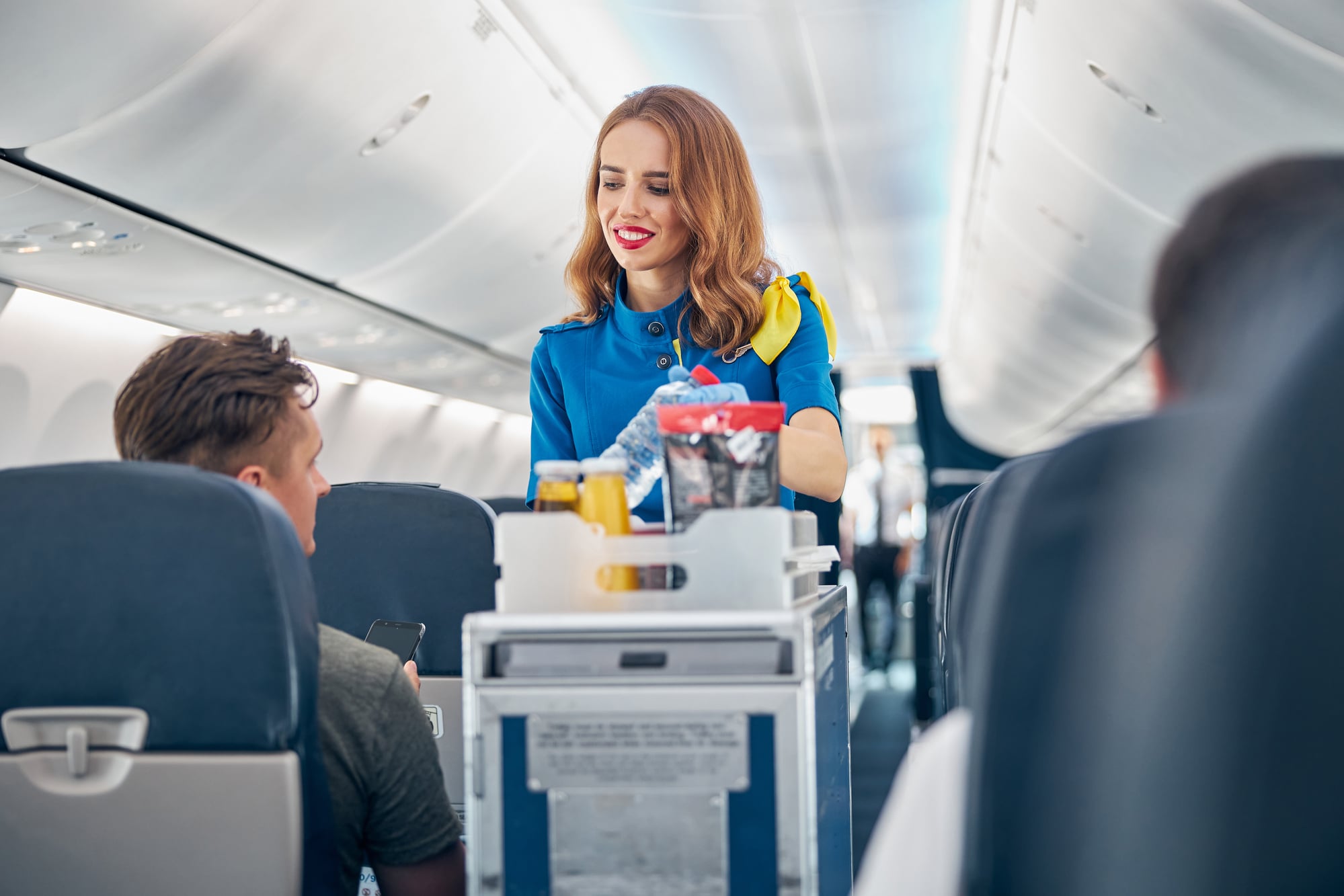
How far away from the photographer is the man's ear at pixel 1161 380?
3.46ft

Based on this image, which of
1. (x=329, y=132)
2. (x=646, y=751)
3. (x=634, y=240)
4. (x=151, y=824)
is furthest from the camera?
(x=329, y=132)

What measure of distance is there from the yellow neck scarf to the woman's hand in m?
0.21

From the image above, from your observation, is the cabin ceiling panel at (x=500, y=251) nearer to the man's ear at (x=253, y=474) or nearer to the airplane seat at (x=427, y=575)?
the airplane seat at (x=427, y=575)

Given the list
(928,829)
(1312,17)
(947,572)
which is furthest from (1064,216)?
(928,829)

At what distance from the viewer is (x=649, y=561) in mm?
1509

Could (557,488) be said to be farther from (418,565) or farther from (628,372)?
(418,565)

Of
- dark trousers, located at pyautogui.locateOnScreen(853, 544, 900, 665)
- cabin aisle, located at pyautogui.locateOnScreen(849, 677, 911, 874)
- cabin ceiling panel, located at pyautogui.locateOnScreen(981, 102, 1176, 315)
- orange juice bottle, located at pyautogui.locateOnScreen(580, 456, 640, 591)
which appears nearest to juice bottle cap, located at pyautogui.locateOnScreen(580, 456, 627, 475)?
orange juice bottle, located at pyautogui.locateOnScreen(580, 456, 640, 591)

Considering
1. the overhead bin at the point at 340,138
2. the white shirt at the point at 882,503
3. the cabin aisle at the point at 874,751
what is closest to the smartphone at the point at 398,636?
the overhead bin at the point at 340,138

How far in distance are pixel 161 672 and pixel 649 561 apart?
588mm

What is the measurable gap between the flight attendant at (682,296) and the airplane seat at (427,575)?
0.35m

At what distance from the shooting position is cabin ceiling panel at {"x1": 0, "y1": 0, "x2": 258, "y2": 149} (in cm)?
318

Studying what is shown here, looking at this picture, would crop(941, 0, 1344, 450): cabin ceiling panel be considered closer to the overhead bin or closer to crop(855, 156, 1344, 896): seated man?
crop(855, 156, 1344, 896): seated man

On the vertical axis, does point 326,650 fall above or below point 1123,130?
below

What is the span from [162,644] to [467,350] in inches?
277
